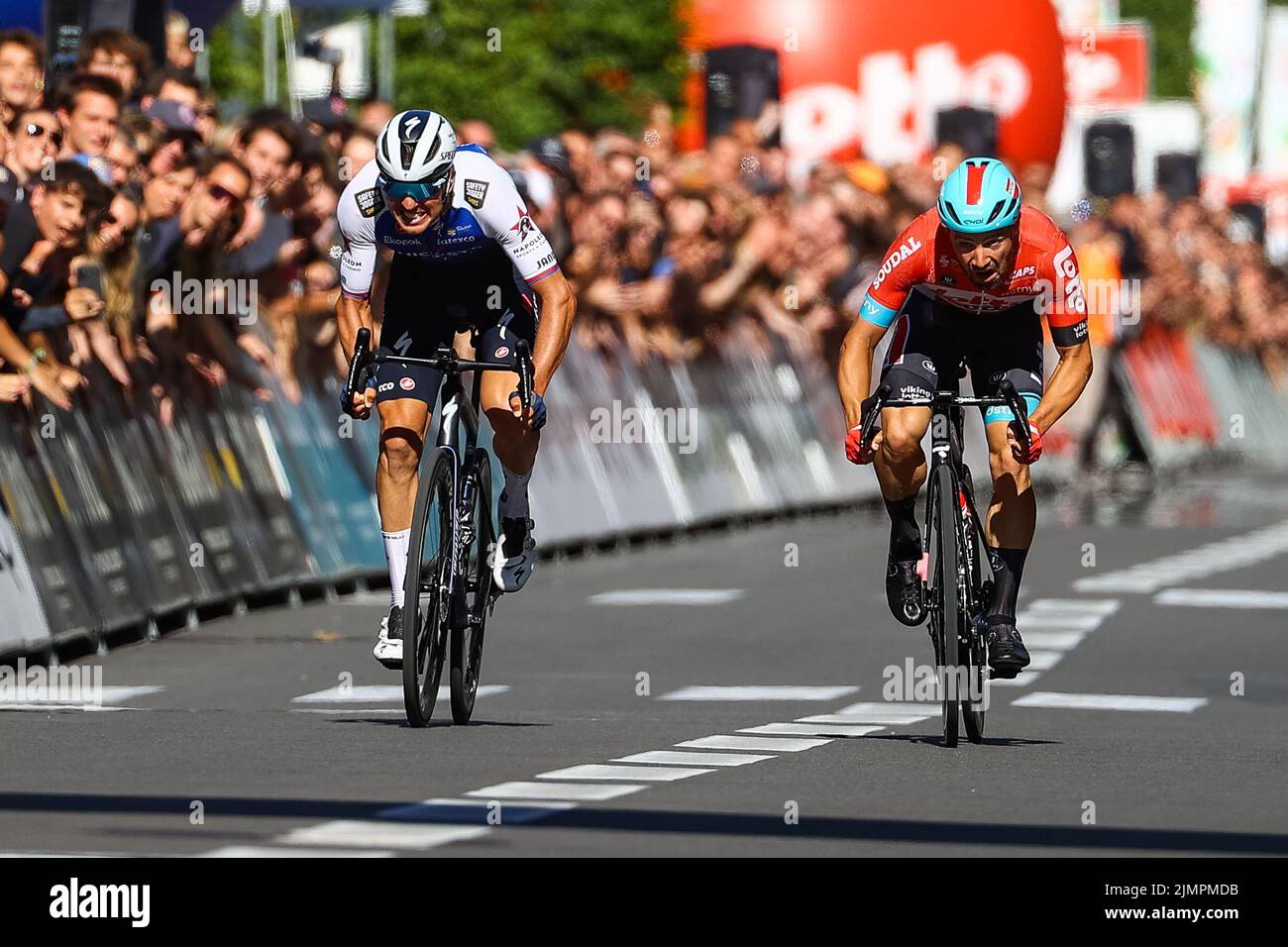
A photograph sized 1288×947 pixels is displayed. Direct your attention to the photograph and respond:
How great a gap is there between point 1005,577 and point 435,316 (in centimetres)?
230

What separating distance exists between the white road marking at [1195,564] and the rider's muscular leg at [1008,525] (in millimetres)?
Result: 7109

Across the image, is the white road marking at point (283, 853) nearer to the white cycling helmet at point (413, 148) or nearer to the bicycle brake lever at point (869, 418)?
the white cycling helmet at point (413, 148)

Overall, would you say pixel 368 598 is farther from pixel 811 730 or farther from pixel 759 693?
pixel 811 730

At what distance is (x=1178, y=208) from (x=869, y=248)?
15.6 metres

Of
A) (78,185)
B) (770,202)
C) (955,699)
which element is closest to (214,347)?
(78,185)

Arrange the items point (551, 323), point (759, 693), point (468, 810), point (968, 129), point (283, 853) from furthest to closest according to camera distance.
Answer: point (968, 129) < point (759, 693) < point (551, 323) < point (468, 810) < point (283, 853)

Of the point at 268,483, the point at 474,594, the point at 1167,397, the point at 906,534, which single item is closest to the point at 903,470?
the point at 906,534

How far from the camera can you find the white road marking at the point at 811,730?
1192cm

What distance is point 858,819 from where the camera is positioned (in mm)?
9320

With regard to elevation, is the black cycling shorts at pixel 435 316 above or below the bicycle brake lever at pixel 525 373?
above

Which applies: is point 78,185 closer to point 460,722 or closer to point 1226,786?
point 460,722

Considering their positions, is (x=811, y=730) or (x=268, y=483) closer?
(x=811, y=730)

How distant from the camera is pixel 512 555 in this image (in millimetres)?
12258

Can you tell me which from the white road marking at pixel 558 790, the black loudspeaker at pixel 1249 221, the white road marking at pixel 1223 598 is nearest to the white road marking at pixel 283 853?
the white road marking at pixel 558 790
